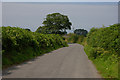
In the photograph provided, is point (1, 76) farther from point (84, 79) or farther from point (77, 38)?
point (77, 38)

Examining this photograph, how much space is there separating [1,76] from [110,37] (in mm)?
11318

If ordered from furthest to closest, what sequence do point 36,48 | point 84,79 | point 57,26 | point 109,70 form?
1. point 57,26
2. point 36,48
3. point 109,70
4. point 84,79

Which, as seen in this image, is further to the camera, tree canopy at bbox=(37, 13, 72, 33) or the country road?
tree canopy at bbox=(37, 13, 72, 33)

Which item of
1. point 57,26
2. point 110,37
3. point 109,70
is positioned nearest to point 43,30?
point 57,26

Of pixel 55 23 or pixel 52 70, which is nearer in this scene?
pixel 52 70

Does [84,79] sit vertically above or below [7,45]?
below

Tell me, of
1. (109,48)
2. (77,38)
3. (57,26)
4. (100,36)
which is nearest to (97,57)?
(109,48)

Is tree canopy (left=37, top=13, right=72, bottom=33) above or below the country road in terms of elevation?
above

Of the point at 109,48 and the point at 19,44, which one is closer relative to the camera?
the point at 19,44

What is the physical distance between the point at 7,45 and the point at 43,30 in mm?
54327

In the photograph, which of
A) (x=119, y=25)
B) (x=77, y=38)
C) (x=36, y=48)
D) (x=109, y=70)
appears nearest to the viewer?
(x=109, y=70)

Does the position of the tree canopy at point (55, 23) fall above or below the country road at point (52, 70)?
above

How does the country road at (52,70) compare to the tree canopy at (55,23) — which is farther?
the tree canopy at (55,23)

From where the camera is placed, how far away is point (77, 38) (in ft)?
318
